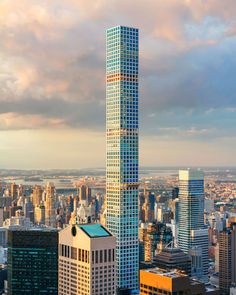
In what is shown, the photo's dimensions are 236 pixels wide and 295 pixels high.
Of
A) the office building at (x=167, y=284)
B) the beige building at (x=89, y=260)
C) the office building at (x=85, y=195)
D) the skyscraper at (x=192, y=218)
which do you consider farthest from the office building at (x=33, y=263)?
the skyscraper at (x=192, y=218)

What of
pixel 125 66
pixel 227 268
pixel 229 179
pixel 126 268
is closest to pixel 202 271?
pixel 227 268

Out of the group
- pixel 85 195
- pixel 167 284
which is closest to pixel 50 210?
pixel 85 195

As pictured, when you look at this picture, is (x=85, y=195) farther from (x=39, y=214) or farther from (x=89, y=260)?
(x=39, y=214)

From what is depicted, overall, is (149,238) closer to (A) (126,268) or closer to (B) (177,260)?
(B) (177,260)

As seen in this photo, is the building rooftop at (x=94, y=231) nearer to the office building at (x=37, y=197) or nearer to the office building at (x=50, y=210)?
the office building at (x=37, y=197)

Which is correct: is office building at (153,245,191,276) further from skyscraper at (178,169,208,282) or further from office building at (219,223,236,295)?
skyscraper at (178,169,208,282)
